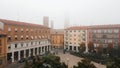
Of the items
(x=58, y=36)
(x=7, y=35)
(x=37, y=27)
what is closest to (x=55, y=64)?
(x=7, y=35)

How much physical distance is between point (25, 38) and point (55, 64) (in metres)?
25.8

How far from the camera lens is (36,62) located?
1905 centimetres

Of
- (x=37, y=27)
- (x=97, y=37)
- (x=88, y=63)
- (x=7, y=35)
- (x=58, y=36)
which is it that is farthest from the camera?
(x=58, y=36)

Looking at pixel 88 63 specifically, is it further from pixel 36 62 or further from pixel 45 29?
pixel 45 29

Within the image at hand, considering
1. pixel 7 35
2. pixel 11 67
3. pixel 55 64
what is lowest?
pixel 11 67

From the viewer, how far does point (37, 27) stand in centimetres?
5044

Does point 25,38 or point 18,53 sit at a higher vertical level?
point 25,38

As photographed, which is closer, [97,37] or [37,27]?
[37,27]

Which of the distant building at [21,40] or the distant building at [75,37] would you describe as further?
the distant building at [75,37]

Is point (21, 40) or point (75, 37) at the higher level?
point (21, 40)

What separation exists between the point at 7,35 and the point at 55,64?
20.5 m

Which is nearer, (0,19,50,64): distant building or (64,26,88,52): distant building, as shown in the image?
(0,19,50,64): distant building

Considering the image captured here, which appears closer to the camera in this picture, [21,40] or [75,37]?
[21,40]

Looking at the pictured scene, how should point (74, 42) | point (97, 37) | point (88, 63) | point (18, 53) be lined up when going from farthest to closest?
point (74, 42)
point (97, 37)
point (18, 53)
point (88, 63)
